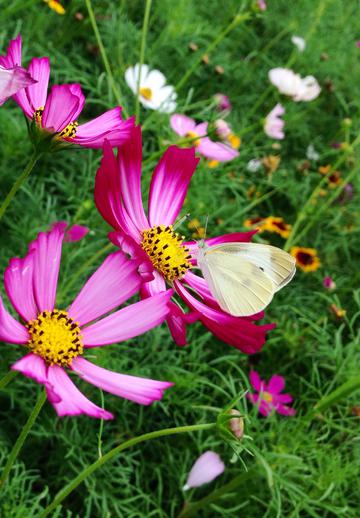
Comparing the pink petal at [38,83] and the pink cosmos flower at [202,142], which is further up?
the pink petal at [38,83]

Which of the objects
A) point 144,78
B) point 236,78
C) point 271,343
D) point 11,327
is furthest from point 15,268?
point 236,78

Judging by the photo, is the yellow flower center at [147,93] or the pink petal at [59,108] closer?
the pink petal at [59,108]

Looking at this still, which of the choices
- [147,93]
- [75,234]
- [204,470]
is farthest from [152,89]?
[204,470]

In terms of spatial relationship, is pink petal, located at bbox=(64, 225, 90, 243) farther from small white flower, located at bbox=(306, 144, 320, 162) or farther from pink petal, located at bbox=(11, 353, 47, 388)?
small white flower, located at bbox=(306, 144, 320, 162)

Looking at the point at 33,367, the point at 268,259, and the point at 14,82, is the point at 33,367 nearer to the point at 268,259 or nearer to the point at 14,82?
the point at 14,82

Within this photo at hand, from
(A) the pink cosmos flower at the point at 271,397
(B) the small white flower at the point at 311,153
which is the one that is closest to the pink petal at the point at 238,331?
(A) the pink cosmos flower at the point at 271,397

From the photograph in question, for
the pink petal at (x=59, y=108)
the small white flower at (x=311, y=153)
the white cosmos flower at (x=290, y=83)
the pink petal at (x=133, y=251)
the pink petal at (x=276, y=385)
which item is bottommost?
the pink petal at (x=276, y=385)

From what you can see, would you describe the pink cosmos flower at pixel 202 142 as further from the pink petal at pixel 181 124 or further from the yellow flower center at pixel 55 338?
the yellow flower center at pixel 55 338
